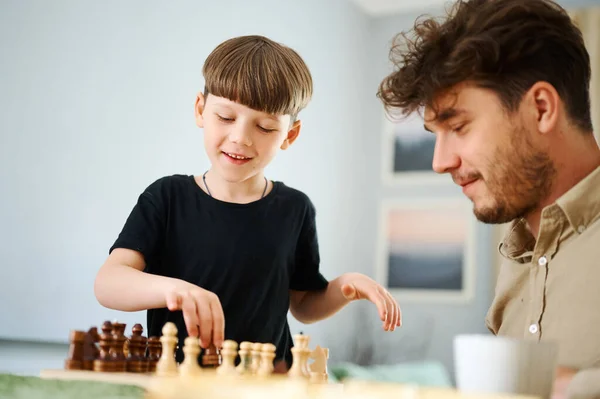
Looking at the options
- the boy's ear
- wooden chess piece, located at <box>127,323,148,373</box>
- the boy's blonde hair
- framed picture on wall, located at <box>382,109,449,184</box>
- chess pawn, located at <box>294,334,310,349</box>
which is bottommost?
wooden chess piece, located at <box>127,323,148,373</box>

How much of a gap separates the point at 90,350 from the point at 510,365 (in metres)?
0.56

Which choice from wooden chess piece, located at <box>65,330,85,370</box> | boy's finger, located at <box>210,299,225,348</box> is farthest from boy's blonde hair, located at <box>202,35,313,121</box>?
wooden chess piece, located at <box>65,330,85,370</box>

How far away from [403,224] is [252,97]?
3167mm

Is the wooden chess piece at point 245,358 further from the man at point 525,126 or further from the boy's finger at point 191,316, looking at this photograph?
the man at point 525,126

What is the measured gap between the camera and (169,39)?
214cm

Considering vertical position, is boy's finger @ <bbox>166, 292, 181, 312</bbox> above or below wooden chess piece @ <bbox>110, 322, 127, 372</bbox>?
above

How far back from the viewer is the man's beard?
3.70ft

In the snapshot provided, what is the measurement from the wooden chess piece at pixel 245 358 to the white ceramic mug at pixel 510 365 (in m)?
0.31

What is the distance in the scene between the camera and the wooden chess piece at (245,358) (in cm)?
91

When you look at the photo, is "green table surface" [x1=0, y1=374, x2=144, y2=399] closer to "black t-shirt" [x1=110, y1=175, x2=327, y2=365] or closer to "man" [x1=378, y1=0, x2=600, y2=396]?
"black t-shirt" [x1=110, y1=175, x2=327, y2=365]

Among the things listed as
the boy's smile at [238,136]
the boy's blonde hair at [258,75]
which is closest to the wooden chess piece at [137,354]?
the boy's smile at [238,136]

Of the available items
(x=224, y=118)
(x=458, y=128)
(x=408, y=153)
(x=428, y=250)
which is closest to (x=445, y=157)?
(x=458, y=128)

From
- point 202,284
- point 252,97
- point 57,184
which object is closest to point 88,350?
point 202,284

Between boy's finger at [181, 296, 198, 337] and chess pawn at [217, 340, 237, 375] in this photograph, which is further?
boy's finger at [181, 296, 198, 337]
